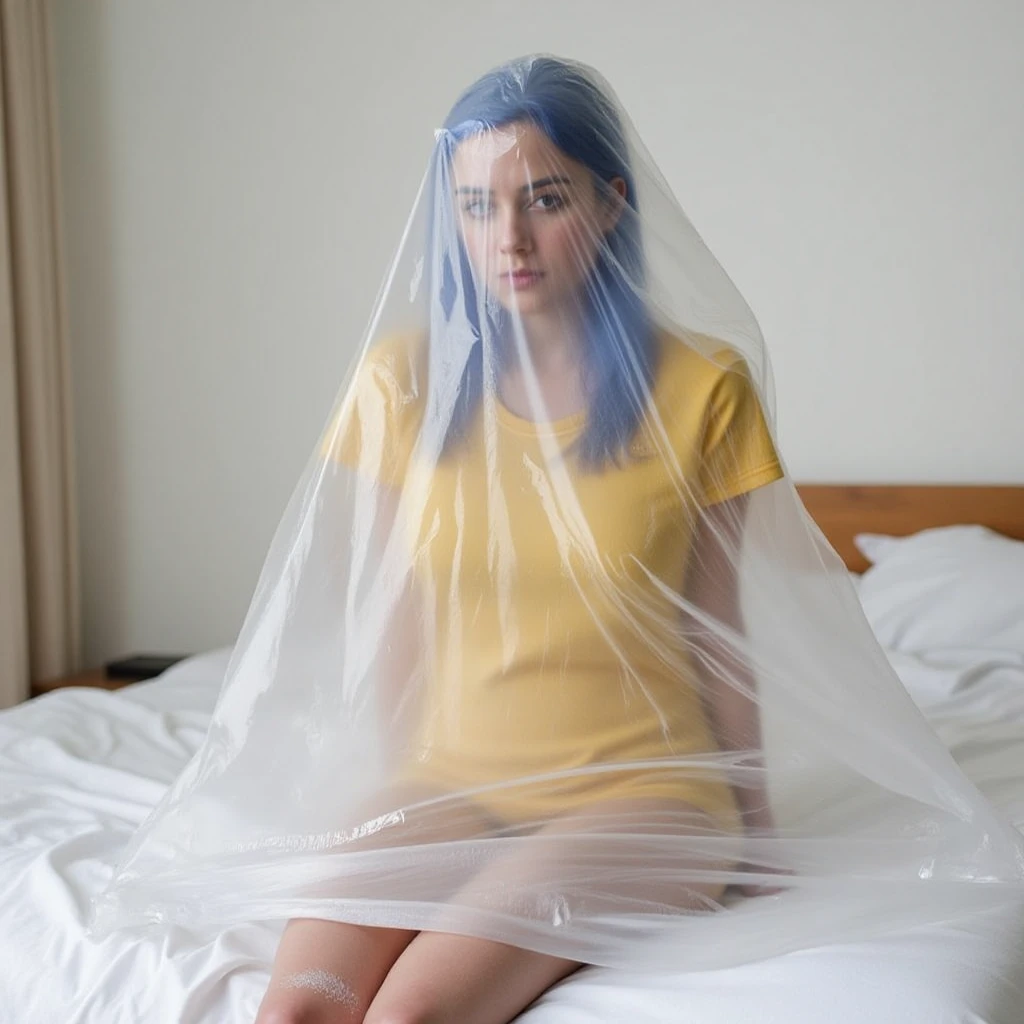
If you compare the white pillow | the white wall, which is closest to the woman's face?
the white pillow

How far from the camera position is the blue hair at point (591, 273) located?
53.0 inches

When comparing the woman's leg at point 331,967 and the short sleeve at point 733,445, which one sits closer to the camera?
the woman's leg at point 331,967

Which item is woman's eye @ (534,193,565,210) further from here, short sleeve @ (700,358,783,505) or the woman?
short sleeve @ (700,358,783,505)

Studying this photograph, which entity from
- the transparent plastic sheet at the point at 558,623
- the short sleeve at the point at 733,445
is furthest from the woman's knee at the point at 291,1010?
the short sleeve at the point at 733,445

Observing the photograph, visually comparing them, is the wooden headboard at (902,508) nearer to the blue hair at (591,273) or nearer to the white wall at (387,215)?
the white wall at (387,215)

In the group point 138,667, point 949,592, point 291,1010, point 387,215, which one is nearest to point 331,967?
point 291,1010

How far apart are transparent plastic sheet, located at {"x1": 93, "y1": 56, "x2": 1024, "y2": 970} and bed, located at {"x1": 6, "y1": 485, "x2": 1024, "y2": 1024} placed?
7 centimetres

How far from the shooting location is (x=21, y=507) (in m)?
3.26

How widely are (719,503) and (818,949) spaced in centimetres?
46

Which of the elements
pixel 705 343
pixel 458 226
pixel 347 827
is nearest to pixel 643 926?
pixel 347 827

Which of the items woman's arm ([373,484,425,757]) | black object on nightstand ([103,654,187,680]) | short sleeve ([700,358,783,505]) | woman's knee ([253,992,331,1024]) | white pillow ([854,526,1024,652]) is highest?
short sleeve ([700,358,783,505])

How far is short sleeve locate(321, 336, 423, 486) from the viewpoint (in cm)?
137

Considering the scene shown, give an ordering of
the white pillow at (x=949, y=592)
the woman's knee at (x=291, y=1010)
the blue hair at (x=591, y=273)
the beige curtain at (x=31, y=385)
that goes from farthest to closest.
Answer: the beige curtain at (x=31, y=385) < the white pillow at (x=949, y=592) < the blue hair at (x=591, y=273) < the woman's knee at (x=291, y=1010)

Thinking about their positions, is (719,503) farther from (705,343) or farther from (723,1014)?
(723,1014)
